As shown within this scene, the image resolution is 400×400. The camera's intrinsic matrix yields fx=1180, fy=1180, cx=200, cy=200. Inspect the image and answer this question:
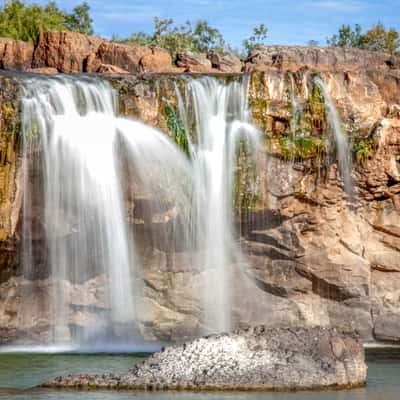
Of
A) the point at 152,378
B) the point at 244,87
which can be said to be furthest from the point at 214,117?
the point at 152,378

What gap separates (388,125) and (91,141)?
7.53 meters

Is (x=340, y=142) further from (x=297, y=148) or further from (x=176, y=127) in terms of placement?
(x=176, y=127)

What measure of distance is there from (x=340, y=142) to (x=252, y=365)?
38.2 feet

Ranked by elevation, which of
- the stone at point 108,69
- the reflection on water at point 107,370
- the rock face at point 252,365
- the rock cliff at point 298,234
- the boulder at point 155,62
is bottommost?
the reflection on water at point 107,370

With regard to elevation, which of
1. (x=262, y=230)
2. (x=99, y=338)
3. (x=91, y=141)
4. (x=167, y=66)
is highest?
(x=167, y=66)

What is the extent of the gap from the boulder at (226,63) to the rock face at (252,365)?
18.0m

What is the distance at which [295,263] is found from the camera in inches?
1174

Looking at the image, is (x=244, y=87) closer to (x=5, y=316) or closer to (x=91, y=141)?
(x=91, y=141)

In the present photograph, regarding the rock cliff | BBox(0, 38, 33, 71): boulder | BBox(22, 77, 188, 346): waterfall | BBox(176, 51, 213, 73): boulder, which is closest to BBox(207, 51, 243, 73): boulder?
BBox(176, 51, 213, 73): boulder

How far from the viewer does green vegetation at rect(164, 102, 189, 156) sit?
2884 centimetres

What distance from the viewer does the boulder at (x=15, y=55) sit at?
119 feet

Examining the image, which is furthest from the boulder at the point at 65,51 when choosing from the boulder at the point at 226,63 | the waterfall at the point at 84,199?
the waterfall at the point at 84,199

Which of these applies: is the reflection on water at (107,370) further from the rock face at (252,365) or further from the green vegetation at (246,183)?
the green vegetation at (246,183)

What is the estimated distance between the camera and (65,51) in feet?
117
